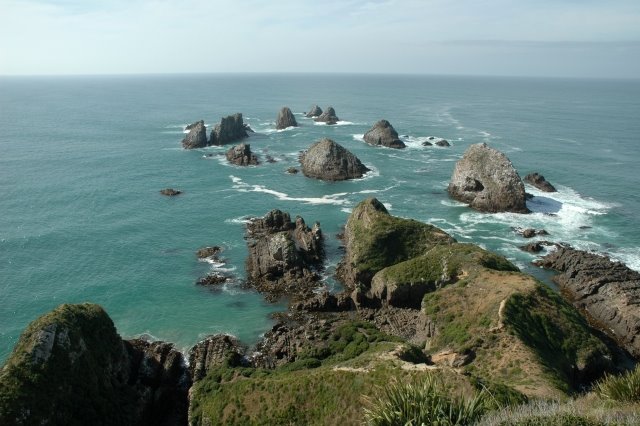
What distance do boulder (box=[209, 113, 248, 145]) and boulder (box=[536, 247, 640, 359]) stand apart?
109 m

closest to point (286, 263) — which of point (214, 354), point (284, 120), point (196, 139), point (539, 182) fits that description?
point (214, 354)

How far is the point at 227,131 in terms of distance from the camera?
15400 centimetres

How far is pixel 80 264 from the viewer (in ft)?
238

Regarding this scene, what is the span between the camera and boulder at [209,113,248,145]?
496 ft

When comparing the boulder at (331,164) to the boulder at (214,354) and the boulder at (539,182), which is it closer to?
the boulder at (539,182)

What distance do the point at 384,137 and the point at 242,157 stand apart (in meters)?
49.6

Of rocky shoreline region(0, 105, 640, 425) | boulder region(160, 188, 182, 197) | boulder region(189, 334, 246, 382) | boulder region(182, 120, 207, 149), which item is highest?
boulder region(182, 120, 207, 149)

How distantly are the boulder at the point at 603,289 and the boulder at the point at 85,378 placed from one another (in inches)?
2003

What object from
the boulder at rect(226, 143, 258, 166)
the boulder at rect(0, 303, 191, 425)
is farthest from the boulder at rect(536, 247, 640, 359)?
the boulder at rect(226, 143, 258, 166)

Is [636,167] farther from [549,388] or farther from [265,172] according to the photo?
[549,388]

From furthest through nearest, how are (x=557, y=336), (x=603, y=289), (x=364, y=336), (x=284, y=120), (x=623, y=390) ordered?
1. (x=284, y=120)
2. (x=603, y=289)
3. (x=364, y=336)
4. (x=557, y=336)
5. (x=623, y=390)

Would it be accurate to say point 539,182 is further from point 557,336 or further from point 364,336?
point 364,336

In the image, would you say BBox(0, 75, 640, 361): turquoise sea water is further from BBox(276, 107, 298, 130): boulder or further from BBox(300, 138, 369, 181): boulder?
BBox(276, 107, 298, 130): boulder

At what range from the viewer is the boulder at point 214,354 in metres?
49.2
